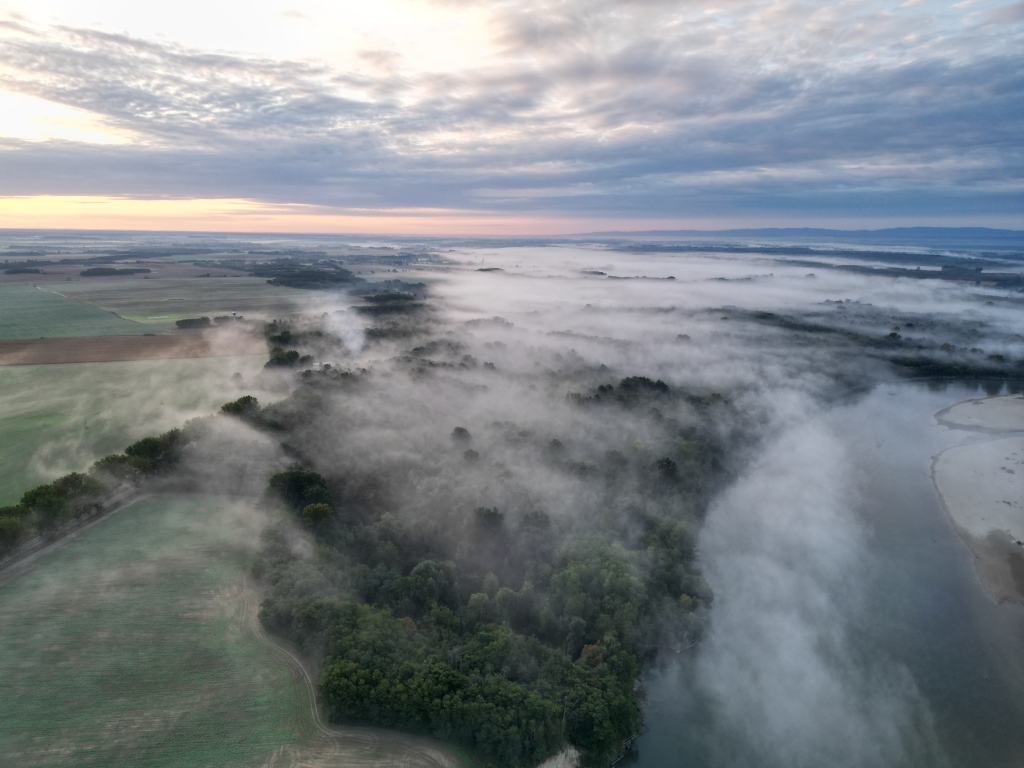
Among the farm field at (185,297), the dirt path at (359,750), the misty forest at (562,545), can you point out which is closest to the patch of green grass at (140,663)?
the dirt path at (359,750)

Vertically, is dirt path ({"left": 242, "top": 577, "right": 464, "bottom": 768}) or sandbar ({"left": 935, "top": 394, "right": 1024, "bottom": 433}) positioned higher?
dirt path ({"left": 242, "top": 577, "right": 464, "bottom": 768})

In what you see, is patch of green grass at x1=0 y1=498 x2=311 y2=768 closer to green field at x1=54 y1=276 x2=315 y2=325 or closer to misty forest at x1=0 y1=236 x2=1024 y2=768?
misty forest at x1=0 y1=236 x2=1024 y2=768

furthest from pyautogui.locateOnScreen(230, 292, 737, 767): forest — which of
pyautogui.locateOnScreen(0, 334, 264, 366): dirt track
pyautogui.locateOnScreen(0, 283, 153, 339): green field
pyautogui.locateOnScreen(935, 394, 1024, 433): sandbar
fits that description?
pyautogui.locateOnScreen(0, 283, 153, 339): green field

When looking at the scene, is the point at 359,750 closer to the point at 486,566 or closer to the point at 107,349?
the point at 486,566

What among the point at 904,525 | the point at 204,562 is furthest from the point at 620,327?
the point at 204,562

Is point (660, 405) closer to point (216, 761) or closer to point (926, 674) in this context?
point (926, 674)

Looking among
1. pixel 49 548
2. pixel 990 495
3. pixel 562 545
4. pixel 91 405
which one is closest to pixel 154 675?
pixel 49 548
